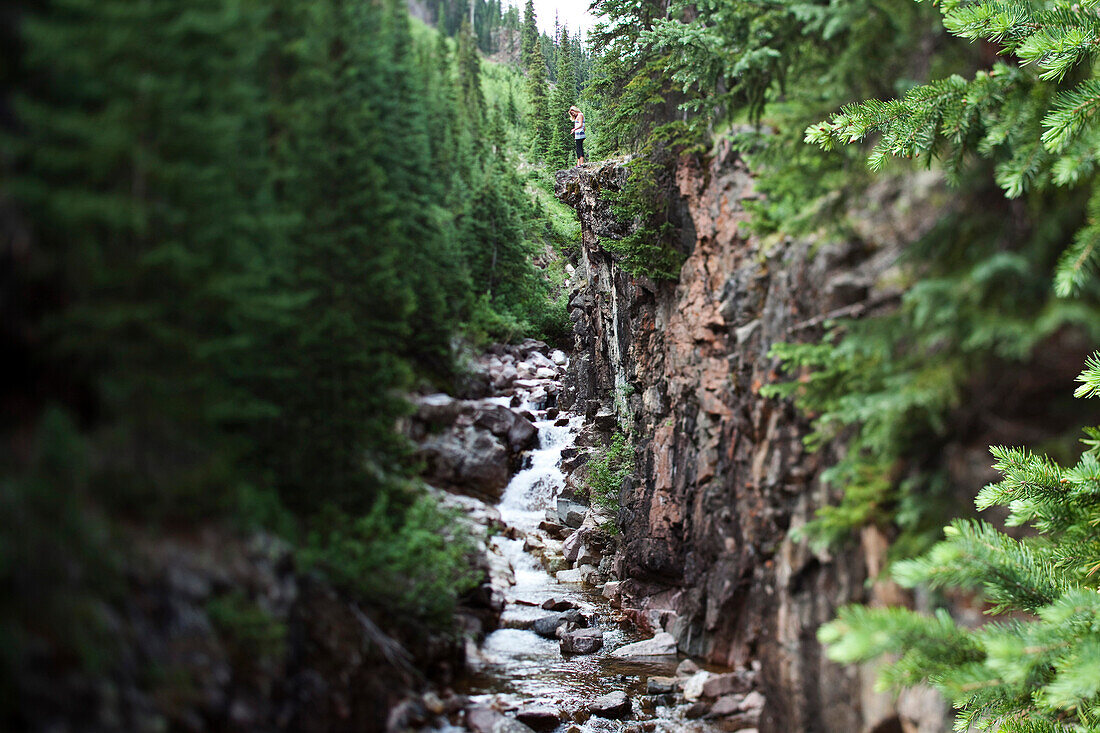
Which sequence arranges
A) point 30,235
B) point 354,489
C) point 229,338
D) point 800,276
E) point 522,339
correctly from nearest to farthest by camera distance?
point 30,235 → point 229,338 → point 354,489 → point 522,339 → point 800,276

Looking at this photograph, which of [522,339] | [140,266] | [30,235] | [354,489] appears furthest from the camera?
[522,339]

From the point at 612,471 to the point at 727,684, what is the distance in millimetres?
4840

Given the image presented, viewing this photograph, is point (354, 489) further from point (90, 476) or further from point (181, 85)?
point (181, 85)

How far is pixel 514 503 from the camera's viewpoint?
4.61 m

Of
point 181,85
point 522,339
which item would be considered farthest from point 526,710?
point 181,85

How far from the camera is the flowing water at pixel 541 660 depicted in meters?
3.85

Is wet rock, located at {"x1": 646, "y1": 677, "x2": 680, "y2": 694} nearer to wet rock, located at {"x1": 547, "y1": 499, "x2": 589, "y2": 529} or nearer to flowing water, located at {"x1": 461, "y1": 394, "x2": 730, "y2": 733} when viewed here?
flowing water, located at {"x1": 461, "y1": 394, "x2": 730, "y2": 733}

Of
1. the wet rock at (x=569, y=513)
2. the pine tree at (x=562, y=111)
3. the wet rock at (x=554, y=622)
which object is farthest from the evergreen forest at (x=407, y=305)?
the wet rock at (x=569, y=513)

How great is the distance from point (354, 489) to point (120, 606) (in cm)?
118

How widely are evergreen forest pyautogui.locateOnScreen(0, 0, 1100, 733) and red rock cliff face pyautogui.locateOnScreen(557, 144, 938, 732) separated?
0.76 ft

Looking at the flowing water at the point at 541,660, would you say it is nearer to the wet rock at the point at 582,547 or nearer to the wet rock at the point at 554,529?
the wet rock at the point at 554,529

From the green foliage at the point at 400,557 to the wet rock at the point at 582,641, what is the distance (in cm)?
217

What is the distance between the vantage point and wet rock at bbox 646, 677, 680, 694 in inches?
218

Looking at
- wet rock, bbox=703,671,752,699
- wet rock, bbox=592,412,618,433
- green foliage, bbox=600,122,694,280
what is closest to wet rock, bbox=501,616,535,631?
wet rock, bbox=703,671,752,699
